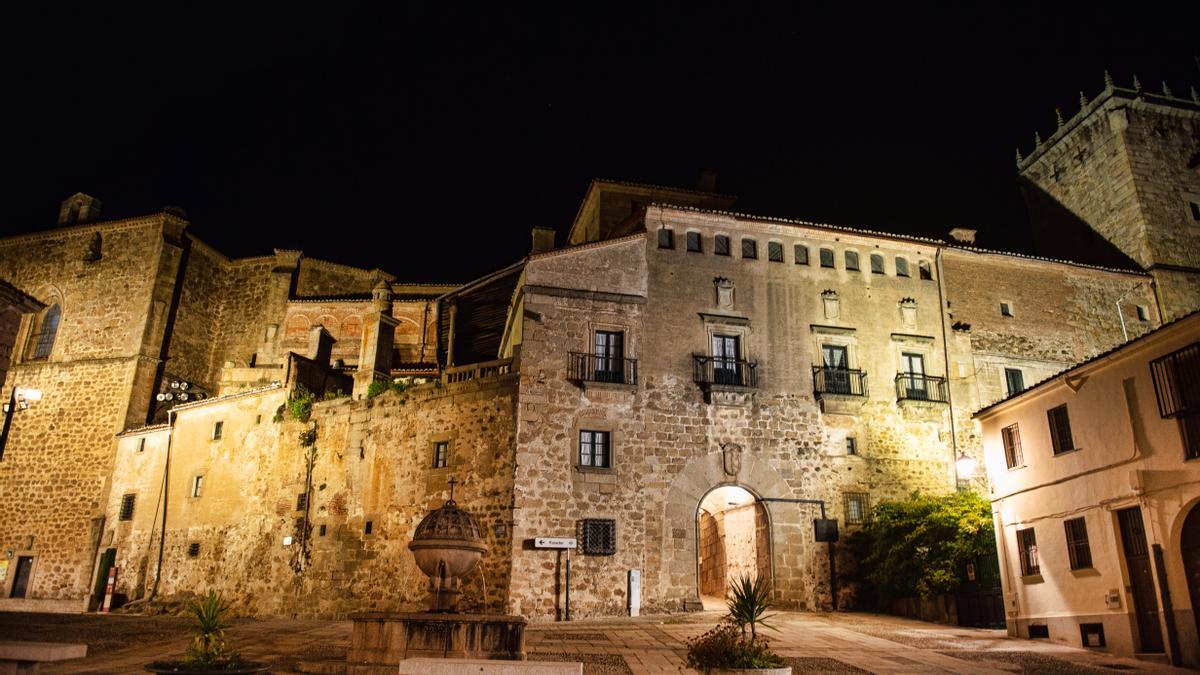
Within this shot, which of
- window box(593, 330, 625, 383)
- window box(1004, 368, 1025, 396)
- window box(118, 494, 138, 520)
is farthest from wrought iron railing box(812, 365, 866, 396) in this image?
window box(118, 494, 138, 520)

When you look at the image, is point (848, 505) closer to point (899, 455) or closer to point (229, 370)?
point (899, 455)

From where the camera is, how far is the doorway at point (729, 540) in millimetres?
24594

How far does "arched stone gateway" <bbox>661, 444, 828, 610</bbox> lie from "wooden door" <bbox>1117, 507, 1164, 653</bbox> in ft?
33.1

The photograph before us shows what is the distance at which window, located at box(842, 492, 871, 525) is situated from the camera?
24875 mm

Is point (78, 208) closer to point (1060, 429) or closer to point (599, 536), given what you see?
point (599, 536)

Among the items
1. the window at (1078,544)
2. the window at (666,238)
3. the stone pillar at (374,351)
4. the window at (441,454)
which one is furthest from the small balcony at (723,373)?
the stone pillar at (374,351)

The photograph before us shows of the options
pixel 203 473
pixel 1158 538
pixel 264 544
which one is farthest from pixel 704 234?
pixel 203 473

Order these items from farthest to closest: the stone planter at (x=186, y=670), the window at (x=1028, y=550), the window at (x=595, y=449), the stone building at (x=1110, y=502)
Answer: the window at (x=595, y=449) < the window at (x=1028, y=550) < the stone building at (x=1110, y=502) < the stone planter at (x=186, y=670)

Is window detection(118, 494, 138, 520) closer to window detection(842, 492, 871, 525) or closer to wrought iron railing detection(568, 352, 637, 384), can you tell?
wrought iron railing detection(568, 352, 637, 384)

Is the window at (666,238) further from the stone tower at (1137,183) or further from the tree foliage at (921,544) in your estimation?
the stone tower at (1137,183)

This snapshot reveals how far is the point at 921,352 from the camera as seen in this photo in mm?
27156

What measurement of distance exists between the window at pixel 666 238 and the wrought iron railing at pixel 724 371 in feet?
12.4

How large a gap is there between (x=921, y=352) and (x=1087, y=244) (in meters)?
16.0

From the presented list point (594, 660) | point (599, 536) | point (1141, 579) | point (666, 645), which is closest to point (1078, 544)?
point (1141, 579)
